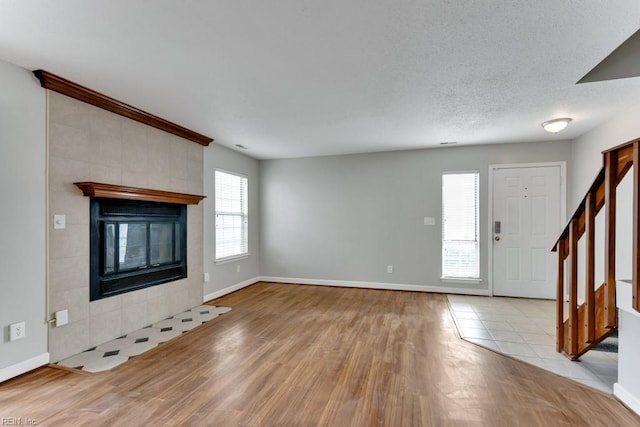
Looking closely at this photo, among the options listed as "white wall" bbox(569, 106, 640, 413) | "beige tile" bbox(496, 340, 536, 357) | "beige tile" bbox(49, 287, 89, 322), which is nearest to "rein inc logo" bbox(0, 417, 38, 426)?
"beige tile" bbox(49, 287, 89, 322)

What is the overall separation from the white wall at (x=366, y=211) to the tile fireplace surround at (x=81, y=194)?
7.69ft

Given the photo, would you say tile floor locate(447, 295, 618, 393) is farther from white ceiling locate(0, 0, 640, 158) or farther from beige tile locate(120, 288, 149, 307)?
beige tile locate(120, 288, 149, 307)

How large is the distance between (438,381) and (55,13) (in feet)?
11.6

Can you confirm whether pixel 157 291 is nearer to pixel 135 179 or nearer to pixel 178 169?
pixel 135 179

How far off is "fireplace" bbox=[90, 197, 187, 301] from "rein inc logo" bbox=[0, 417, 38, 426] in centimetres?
115

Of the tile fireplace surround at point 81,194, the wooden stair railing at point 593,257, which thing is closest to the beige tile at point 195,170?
the tile fireplace surround at point 81,194

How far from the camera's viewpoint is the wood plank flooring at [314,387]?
189 centimetres

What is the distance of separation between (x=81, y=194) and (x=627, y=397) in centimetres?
459

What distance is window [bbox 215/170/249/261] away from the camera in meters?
4.88

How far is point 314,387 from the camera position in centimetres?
222

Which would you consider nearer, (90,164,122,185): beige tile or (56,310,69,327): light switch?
(56,310,69,327): light switch

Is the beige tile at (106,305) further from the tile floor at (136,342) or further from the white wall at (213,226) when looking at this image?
the white wall at (213,226)

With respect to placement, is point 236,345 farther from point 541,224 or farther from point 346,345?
point 541,224

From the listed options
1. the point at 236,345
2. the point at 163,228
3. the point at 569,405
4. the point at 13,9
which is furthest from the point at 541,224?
the point at 13,9
